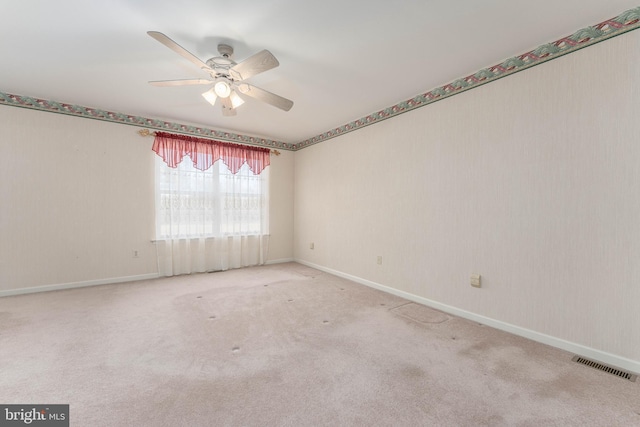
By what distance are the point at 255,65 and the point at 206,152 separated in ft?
9.40

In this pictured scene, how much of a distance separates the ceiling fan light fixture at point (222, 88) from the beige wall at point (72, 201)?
96.8 inches

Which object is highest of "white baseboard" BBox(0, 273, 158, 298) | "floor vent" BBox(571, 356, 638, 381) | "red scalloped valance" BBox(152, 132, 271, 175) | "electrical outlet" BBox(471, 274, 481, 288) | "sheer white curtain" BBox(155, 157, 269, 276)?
"red scalloped valance" BBox(152, 132, 271, 175)

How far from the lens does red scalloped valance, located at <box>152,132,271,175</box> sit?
425 cm

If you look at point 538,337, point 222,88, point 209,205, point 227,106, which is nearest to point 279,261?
point 209,205

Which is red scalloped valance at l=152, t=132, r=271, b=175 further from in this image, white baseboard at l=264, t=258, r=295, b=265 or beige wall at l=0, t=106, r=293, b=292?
white baseboard at l=264, t=258, r=295, b=265

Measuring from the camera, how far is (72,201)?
3.70m

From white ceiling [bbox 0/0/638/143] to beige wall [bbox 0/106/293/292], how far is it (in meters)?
0.53

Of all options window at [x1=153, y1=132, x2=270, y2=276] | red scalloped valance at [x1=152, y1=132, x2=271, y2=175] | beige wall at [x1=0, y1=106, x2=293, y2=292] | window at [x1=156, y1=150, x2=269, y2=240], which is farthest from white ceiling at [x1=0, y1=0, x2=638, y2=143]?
window at [x1=156, y1=150, x2=269, y2=240]

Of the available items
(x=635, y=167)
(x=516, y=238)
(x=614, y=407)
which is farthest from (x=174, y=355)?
(x=635, y=167)

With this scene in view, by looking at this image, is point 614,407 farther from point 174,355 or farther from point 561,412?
point 174,355

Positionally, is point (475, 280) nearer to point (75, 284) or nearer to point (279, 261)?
point (279, 261)

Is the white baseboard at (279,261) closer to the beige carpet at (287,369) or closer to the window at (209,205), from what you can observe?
the window at (209,205)

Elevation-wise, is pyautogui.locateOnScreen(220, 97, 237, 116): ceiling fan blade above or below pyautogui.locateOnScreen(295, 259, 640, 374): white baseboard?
above

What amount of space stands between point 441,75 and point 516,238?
1744mm
